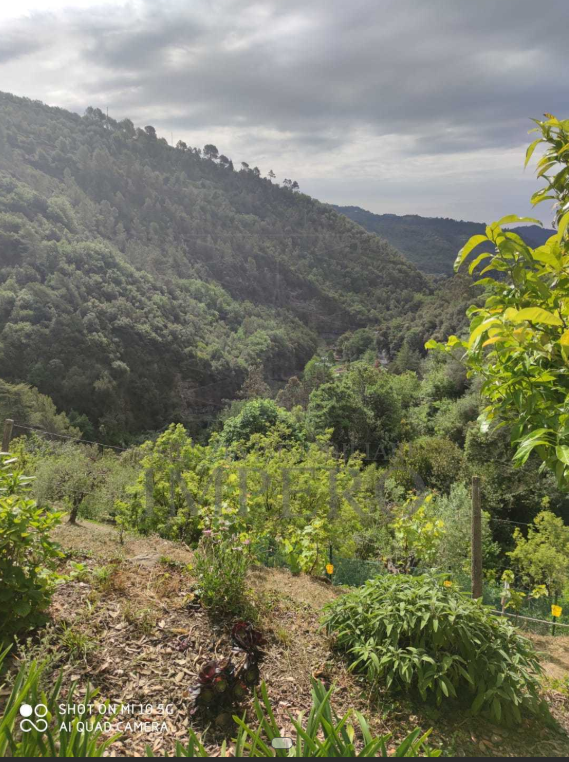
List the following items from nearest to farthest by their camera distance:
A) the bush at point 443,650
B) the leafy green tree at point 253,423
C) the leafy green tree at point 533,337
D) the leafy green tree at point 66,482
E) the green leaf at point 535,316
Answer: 1. the green leaf at point 535,316
2. the leafy green tree at point 533,337
3. the bush at point 443,650
4. the leafy green tree at point 66,482
5. the leafy green tree at point 253,423

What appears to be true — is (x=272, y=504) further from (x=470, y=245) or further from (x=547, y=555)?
(x=547, y=555)

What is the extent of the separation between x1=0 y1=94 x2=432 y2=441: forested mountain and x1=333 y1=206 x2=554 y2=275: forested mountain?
50.3 feet

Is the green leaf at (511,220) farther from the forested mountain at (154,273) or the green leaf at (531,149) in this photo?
the forested mountain at (154,273)

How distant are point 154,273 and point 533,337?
73.6 m

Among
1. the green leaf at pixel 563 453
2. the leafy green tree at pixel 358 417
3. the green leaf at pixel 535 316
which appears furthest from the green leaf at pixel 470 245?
the leafy green tree at pixel 358 417

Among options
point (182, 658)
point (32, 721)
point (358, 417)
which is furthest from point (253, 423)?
point (32, 721)

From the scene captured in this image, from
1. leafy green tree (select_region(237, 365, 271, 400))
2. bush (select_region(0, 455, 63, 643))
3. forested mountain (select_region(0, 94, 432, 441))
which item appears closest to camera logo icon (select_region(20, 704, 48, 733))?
bush (select_region(0, 455, 63, 643))

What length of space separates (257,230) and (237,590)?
89.7 metres

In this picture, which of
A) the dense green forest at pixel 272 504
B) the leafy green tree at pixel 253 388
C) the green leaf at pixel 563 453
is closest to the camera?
the green leaf at pixel 563 453

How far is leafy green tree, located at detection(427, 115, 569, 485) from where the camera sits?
4.16 ft

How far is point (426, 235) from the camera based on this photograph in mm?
111625

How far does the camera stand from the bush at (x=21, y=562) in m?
2.41

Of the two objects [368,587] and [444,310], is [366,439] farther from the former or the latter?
[444,310]

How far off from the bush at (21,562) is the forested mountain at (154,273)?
39.6m
